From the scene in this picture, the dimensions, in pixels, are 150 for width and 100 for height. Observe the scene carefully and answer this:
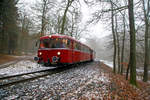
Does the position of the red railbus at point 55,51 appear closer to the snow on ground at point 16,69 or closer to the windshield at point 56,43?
the windshield at point 56,43

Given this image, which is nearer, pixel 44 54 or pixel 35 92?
pixel 35 92

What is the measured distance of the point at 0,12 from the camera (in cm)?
1241

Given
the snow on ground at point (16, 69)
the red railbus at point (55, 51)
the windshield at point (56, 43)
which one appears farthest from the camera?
the windshield at point (56, 43)

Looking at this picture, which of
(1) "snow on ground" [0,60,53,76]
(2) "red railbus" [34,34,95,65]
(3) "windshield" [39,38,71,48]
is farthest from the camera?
(3) "windshield" [39,38,71,48]

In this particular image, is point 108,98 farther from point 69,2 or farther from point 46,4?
point 46,4

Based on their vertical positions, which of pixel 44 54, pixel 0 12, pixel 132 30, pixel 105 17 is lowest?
pixel 44 54

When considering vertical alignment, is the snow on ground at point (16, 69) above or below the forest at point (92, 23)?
below

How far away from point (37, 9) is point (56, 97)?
18.6m

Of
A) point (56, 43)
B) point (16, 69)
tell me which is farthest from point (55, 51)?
point (16, 69)

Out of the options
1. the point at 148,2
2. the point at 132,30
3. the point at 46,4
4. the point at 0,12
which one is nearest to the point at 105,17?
the point at 132,30

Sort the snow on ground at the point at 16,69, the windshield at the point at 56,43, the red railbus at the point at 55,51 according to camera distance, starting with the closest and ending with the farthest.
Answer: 1. the snow on ground at the point at 16,69
2. the red railbus at the point at 55,51
3. the windshield at the point at 56,43

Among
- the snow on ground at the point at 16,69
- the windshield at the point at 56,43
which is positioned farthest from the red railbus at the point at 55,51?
the snow on ground at the point at 16,69

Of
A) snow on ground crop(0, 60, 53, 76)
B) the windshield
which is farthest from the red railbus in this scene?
snow on ground crop(0, 60, 53, 76)

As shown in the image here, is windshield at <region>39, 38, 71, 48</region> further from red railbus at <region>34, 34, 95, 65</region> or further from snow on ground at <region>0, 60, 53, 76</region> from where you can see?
snow on ground at <region>0, 60, 53, 76</region>
